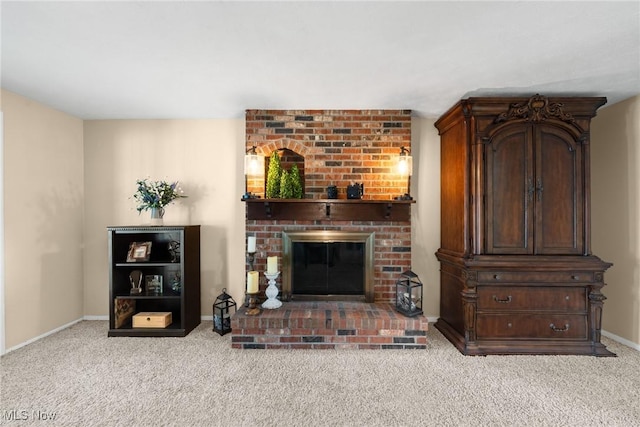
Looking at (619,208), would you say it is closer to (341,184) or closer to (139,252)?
(341,184)

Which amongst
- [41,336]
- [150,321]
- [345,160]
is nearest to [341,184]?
[345,160]

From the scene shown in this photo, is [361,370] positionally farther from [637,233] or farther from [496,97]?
[637,233]

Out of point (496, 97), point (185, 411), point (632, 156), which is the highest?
point (496, 97)

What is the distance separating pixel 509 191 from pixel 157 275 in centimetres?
383

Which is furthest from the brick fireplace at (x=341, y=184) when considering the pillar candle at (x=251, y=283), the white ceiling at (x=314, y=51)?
the pillar candle at (x=251, y=283)

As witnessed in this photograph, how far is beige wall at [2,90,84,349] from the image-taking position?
9.95 ft

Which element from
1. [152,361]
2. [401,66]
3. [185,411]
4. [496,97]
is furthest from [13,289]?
[496,97]

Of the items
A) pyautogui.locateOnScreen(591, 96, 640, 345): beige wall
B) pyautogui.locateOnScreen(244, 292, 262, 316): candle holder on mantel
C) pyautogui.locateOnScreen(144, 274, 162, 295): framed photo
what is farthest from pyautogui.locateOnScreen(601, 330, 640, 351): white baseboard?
pyautogui.locateOnScreen(144, 274, 162, 295): framed photo

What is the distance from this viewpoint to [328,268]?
3.59 meters

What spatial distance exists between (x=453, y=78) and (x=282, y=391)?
2787 millimetres

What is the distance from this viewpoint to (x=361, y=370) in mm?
2633

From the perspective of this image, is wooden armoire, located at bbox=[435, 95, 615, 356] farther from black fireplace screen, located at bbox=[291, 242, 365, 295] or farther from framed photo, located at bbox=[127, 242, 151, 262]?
framed photo, located at bbox=[127, 242, 151, 262]

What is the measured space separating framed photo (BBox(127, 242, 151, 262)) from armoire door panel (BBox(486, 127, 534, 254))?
136 inches

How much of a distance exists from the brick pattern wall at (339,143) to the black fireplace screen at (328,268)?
572mm
